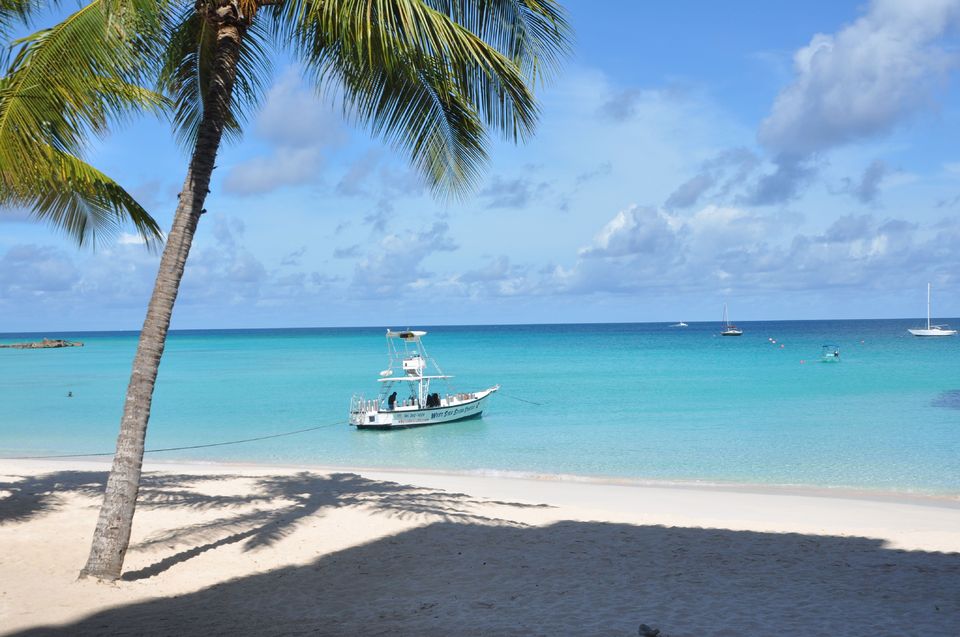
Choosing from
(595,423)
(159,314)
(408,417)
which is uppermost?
(159,314)

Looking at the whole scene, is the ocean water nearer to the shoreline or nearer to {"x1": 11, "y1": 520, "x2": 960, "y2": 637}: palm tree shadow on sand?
the shoreline

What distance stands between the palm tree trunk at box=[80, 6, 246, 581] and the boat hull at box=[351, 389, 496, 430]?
18651 mm

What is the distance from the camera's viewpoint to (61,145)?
6445mm

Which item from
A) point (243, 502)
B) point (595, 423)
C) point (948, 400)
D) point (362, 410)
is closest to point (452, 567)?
point (243, 502)

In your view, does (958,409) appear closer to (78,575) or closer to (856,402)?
(856,402)

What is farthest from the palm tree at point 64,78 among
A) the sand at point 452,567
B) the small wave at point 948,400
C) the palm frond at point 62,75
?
the small wave at point 948,400

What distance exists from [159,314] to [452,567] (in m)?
3.76

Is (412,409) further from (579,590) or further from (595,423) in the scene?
(579,590)

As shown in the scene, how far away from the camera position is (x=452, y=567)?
7.82 meters

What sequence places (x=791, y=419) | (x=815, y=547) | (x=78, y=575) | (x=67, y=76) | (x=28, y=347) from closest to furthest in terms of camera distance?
1. (x=67, y=76)
2. (x=78, y=575)
3. (x=815, y=547)
4. (x=791, y=419)
5. (x=28, y=347)

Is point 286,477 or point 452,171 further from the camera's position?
point 286,477

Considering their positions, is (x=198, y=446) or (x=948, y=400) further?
(x=948, y=400)

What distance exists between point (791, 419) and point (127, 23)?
25629mm

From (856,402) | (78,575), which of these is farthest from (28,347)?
(78,575)
